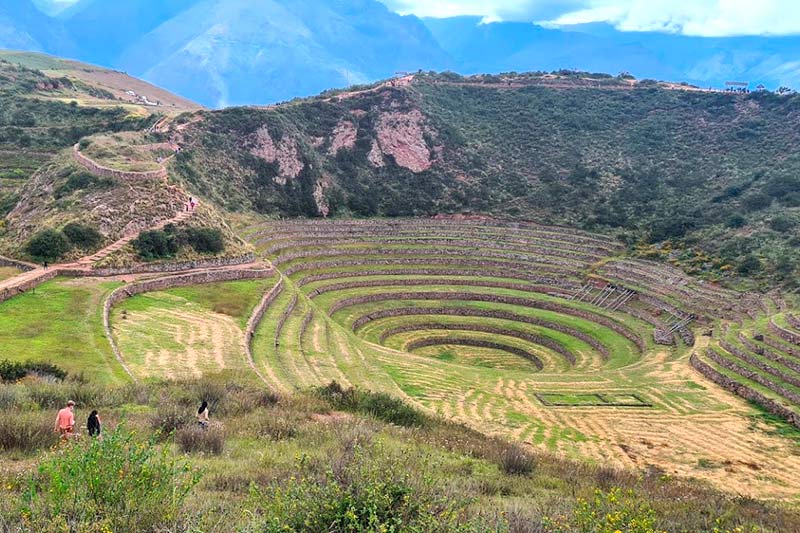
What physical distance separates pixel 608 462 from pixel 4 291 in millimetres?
25088

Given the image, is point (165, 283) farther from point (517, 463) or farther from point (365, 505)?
point (365, 505)

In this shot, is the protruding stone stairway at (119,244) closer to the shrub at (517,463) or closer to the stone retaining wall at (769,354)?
the shrub at (517,463)

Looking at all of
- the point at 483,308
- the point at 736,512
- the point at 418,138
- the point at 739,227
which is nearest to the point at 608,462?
the point at 736,512

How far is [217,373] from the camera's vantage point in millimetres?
20906

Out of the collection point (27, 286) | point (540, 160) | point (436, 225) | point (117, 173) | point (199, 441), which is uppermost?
point (540, 160)

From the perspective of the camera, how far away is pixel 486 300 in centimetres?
4316

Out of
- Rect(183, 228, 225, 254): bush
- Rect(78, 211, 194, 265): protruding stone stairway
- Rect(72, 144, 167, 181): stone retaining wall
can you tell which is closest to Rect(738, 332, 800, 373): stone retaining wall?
Rect(183, 228, 225, 254): bush

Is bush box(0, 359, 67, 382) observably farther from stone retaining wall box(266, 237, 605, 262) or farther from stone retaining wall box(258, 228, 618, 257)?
stone retaining wall box(266, 237, 605, 262)

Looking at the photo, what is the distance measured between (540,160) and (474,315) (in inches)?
1341

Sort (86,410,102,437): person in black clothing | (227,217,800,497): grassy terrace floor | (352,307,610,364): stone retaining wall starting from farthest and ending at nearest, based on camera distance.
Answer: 1. (352,307,610,364): stone retaining wall
2. (227,217,800,497): grassy terrace floor
3. (86,410,102,437): person in black clothing

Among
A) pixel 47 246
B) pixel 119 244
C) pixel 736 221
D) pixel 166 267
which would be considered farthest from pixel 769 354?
pixel 47 246

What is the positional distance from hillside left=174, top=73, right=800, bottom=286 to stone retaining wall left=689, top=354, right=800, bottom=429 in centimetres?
1621

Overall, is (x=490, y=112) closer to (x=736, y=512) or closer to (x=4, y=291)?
(x=4, y=291)

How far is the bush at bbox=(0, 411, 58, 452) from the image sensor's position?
10828mm
